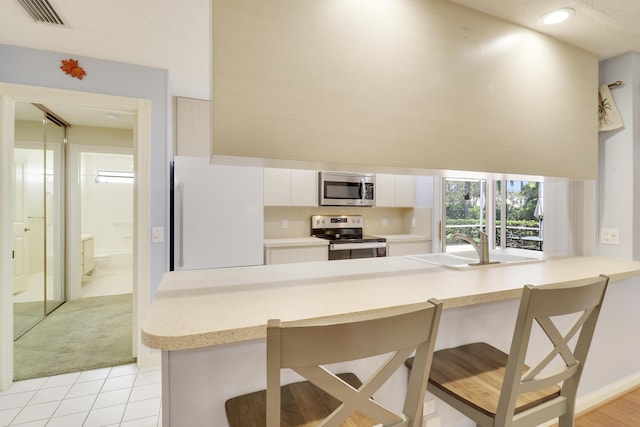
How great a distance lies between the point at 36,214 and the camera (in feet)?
11.7

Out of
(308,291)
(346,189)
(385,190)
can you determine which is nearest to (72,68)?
(308,291)

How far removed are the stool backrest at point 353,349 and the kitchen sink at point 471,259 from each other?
1.17 meters

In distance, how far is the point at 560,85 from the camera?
1898 millimetres

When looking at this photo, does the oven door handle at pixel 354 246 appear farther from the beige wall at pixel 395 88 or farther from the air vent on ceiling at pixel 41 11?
the air vent on ceiling at pixel 41 11

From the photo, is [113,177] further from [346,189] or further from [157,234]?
[346,189]

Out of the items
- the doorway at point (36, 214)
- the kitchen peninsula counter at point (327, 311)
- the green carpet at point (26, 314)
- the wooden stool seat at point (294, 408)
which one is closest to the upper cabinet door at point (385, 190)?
the kitchen peninsula counter at point (327, 311)

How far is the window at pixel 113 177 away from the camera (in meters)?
6.19

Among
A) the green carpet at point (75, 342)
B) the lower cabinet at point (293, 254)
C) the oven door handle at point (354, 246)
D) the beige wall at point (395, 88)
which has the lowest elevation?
the green carpet at point (75, 342)

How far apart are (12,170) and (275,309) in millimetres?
2564

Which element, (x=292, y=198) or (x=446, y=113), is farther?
(x=292, y=198)

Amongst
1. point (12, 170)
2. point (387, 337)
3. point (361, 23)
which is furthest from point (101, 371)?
point (361, 23)

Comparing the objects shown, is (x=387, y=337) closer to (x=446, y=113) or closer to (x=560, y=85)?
(x=446, y=113)

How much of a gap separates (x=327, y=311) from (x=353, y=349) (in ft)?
1.19

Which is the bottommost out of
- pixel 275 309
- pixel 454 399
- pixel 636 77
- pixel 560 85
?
pixel 454 399
